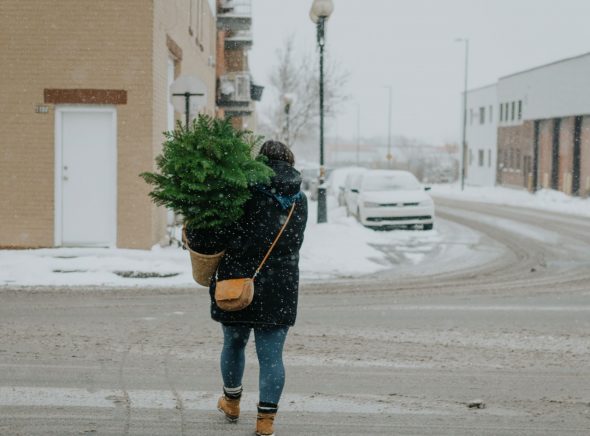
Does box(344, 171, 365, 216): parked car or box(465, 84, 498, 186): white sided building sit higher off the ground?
box(465, 84, 498, 186): white sided building

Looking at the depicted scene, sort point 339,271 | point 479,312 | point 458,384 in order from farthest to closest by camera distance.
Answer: point 339,271, point 479,312, point 458,384

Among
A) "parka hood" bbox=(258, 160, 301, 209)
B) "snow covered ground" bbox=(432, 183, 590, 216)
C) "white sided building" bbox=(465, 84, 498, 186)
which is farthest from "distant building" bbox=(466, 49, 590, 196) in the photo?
"parka hood" bbox=(258, 160, 301, 209)

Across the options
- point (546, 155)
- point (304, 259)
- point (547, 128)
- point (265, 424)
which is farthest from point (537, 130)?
point (265, 424)

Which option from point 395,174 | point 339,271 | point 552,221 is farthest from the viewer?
point 552,221

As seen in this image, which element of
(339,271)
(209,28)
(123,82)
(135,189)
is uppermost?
(209,28)

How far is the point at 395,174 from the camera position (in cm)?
2289

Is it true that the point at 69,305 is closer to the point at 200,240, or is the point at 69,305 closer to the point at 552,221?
the point at 200,240

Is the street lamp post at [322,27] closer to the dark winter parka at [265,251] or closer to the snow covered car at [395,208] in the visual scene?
the snow covered car at [395,208]

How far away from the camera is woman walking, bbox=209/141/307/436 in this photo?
15.4 feet

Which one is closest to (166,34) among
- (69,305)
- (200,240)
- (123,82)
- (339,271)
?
(123,82)

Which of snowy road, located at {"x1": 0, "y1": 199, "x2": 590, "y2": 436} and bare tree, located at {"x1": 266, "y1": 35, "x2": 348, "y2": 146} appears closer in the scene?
snowy road, located at {"x1": 0, "y1": 199, "x2": 590, "y2": 436}

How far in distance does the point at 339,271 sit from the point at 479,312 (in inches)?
168

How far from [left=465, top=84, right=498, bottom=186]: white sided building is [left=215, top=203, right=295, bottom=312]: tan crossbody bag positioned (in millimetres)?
54684

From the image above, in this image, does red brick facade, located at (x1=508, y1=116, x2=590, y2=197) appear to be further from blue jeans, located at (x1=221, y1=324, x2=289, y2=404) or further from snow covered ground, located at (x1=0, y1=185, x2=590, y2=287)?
blue jeans, located at (x1=221, y1=324, x2=289, y2=404)
